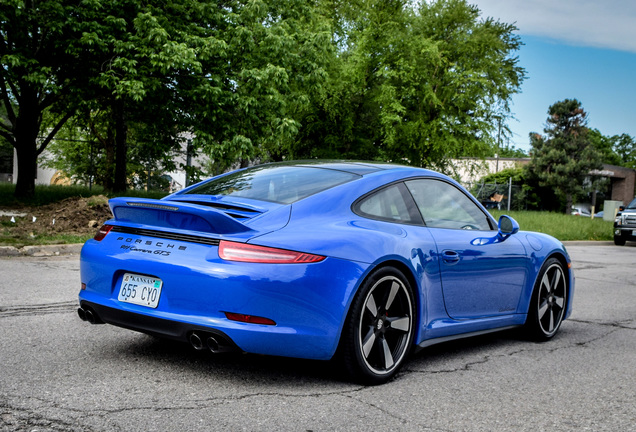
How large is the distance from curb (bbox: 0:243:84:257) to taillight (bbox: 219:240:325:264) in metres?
7.83

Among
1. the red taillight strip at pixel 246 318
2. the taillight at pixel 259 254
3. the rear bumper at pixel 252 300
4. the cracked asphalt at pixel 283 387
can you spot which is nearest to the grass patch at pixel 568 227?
the cracked asphalt at pixel 283 387

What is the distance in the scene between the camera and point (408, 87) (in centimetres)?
2905

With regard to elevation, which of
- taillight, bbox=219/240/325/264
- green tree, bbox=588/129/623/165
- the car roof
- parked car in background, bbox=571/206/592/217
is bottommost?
parked car in background, bbox=571/206/592/217

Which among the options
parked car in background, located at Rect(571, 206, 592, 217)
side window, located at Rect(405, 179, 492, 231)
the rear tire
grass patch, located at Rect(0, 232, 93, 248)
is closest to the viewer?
side window, located at Rect(405, 179, 492, 231)

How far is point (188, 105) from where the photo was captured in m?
19.6

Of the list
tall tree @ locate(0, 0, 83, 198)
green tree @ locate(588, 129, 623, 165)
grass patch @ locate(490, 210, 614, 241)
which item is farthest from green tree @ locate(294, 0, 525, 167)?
green tree @ locate(588, 129, 623, 165)

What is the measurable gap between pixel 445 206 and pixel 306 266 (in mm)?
1749

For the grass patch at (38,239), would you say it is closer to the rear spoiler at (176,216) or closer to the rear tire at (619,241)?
the rear spoiler at (176,216)

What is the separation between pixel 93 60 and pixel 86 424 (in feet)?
55.5

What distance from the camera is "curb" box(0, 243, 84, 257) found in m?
10.3

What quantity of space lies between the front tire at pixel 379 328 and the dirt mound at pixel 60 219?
9.19 meters

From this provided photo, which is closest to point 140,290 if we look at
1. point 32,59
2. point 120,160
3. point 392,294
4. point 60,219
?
point 392,294

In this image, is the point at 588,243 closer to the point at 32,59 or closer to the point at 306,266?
the point at 32,59

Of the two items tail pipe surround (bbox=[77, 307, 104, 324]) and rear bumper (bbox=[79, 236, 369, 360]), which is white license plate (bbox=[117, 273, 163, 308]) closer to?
rear bumper (bbox=[79, 236, 369, 360])
